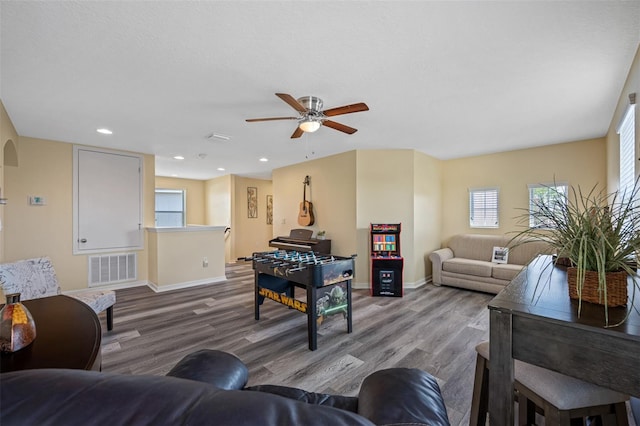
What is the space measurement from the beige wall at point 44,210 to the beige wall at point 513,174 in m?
6.72

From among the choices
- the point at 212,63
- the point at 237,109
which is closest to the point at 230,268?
the point at 237,109

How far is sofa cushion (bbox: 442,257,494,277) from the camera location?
14.3 feet

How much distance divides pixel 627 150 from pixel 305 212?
4.47m

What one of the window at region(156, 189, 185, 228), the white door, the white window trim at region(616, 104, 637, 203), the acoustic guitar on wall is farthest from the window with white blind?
the window at region(156, 189, 185, 228)

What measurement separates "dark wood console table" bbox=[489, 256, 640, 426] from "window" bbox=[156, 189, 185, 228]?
846 centimetres

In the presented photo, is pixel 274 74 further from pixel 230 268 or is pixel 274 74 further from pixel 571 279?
pixel 230 268

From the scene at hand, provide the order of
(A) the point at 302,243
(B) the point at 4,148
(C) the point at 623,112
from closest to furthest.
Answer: (C) the point at 623,112
(B) the point at 4,148
(A) the point at 302,243

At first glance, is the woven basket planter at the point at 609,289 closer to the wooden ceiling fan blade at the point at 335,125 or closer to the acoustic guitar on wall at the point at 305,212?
the wooden ceiling fan blade at the point at 335,125

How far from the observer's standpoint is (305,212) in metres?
5.54

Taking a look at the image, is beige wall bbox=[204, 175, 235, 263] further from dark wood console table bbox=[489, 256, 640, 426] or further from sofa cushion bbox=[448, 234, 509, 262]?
dark wood console table bbox=[489, 256, 640, 426]

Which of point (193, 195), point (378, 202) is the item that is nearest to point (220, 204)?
point (193, 195)

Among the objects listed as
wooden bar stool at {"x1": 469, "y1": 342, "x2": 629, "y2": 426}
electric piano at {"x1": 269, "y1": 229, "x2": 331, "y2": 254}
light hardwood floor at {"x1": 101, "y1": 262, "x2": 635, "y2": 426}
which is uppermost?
electric piano at {"x1": 269, "y1": 229, "x2": 331, "y2": 254}

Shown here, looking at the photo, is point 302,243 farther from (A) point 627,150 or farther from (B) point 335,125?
(A) point 627,150

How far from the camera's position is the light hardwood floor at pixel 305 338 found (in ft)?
7.22
